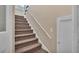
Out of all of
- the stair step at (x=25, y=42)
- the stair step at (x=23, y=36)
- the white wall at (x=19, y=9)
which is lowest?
the stair step at (x=25, y=42)

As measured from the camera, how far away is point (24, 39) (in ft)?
5.64

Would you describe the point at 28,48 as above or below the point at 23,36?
below

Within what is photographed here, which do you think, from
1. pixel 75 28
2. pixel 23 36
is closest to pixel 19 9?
pixel 23 36

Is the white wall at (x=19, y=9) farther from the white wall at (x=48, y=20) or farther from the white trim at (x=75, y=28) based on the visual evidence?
the white trim at (x=75, y=28)

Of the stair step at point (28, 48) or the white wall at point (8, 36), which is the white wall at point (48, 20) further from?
the white wall at point (8, 36)

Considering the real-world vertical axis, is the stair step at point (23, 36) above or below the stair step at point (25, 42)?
above

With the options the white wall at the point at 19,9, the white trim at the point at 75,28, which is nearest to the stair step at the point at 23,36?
the white wall at the point at 19,9

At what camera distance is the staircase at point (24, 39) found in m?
1.70

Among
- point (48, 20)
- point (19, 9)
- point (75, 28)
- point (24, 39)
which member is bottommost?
point (24, 39)

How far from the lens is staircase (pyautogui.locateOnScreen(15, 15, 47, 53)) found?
1.70 metres

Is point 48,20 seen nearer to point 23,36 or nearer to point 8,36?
point 23,36

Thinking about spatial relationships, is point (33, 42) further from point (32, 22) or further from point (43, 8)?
point (43, 8)

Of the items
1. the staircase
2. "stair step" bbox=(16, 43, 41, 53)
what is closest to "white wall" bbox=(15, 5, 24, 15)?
the staircase
